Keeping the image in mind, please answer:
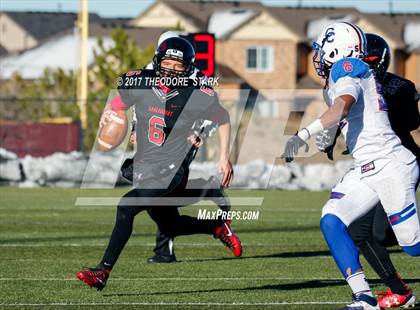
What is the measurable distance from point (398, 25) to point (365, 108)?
4625 centimetres

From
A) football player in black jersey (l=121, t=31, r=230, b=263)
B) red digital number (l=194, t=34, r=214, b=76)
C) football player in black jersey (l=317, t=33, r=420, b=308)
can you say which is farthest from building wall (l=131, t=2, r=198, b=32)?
football player in black jersey (l=317, t=33, r=420, b=308)

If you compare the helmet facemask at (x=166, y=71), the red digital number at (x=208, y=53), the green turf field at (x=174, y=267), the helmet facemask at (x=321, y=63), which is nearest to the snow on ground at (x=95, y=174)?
the red digital number at (x=208, y=53)

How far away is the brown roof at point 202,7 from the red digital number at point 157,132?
43528 millimetres

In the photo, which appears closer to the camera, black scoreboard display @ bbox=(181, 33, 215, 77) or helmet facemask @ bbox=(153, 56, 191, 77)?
helmet facemask @ bbox=(153, 56, 191, 77)

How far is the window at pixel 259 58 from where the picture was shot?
47.5 metres

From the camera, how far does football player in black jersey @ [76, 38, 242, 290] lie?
24.9ft

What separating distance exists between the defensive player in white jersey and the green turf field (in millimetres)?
587

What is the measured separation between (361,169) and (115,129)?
2.13 metres

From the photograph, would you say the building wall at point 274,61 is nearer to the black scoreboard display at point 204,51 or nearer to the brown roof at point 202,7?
the brown roof at point 202,7

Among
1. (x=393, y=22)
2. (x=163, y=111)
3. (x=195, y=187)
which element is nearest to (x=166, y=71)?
(x=163, y=111)

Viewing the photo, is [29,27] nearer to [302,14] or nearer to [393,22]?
[302,14]

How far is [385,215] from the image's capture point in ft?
22.6

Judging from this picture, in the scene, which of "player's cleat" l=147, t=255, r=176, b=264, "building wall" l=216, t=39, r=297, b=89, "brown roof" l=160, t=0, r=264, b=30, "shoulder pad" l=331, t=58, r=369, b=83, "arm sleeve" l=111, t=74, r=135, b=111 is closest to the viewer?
"shoulder pad" l=331, t=58, r=369, b=83

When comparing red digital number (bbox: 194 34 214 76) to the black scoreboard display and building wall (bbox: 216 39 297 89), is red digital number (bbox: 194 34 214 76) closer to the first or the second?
the black scoreboard display
